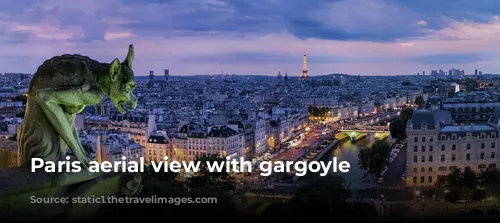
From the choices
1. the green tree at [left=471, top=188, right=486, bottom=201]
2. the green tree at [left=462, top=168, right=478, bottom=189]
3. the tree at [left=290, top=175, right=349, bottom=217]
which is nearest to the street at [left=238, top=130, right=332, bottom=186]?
the green tree at [left=462, top=168, right=478, bottom=189]

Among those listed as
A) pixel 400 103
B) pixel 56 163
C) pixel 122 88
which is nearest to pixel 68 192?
pixel 56 163

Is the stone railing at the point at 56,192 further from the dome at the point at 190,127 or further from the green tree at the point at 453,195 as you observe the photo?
the dome at the point at 190,127

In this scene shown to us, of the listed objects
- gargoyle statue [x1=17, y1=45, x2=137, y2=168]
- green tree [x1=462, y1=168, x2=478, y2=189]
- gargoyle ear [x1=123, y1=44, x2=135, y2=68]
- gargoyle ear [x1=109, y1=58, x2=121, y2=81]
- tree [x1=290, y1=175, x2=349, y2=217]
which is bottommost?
green tree [x1=462, y1=168, x2=478, y2=189]

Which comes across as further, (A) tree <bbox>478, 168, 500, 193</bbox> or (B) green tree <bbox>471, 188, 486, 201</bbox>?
(A) tree <bbox>478, 168, 500, 193</bbox>

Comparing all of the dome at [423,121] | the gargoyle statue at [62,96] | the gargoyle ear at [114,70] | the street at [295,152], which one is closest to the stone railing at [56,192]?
the gargoyle statue at [62,96]

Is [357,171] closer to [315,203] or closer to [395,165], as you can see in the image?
[395,165]

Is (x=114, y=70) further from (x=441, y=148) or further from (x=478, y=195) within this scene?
(x=441, y=148)

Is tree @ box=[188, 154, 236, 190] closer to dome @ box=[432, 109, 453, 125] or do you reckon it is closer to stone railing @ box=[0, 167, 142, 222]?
dome @ box=[432, 109, 453, 125]
